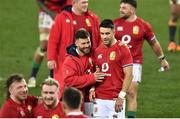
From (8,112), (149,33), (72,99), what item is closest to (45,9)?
(149,33)

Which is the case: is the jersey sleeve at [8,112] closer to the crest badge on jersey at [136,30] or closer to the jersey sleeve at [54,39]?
the jersey sleeve at [54,39]

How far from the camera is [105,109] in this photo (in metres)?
13.2

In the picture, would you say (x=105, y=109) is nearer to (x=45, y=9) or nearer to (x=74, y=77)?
(x=74, y=77)

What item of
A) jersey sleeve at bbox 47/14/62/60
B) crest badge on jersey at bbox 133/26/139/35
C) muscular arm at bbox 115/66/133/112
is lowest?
muscular arm at bbox 115/66/133/112

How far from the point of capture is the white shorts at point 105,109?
1317cm

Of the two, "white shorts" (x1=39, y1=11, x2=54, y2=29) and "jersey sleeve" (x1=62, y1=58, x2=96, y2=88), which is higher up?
"white shorts" (x1=39, y1=11, x2=54, y2=29)

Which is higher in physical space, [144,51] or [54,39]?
[144,51]

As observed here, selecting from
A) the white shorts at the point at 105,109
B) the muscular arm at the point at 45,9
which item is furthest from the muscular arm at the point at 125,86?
the muscular arm at the point at 45,9

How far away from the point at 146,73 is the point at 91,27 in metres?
6.18

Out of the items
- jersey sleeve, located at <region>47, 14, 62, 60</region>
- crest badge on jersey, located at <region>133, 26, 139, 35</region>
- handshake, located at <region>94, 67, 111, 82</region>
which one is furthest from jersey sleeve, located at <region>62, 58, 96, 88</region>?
crest badge on jersey, located at <region>133, 26, 139, 35</region>

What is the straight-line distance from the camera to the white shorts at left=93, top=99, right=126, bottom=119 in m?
13.2

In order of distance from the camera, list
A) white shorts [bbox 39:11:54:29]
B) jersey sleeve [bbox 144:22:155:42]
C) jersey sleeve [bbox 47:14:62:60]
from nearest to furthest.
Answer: jersey sleeve [bbox 47:14:62:60], jersey sleeve [bbox 144:22:155:42], white shorts [bbox 39:11:54:29]

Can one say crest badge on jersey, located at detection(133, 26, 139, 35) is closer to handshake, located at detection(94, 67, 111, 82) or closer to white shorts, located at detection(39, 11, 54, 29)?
handshake, located at detection(94, 67, 111, 82)

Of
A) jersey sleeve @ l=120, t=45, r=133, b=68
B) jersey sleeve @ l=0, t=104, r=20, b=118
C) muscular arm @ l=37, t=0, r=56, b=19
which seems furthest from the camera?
muscular arm @ l=37, t=0, r=56, b=19
